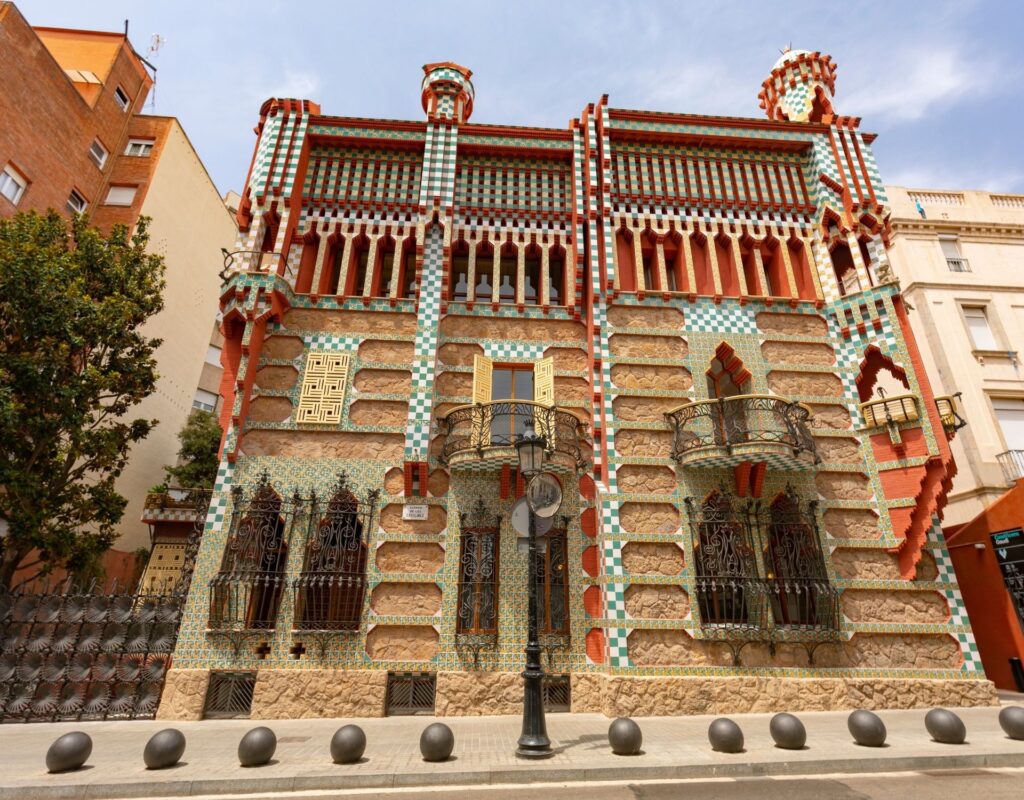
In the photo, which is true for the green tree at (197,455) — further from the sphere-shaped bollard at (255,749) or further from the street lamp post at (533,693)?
the street lamp post at (533,693)

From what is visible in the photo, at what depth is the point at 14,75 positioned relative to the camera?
19.2 m

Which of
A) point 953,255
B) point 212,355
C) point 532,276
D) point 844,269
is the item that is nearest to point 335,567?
point 532,276

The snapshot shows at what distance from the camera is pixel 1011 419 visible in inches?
711

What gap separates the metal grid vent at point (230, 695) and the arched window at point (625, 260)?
12.6 m

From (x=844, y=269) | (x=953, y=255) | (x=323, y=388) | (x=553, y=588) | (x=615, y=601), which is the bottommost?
(x=615, y=601)

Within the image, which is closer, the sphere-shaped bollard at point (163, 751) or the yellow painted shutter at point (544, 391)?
the sphere-shaped bollard at point (163, 751)

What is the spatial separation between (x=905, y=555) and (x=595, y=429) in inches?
287

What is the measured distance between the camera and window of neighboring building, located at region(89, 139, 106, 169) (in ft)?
75.6

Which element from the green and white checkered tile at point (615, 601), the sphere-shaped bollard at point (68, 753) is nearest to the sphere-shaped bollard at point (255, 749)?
the sphere-shaped bollard at point (68, 753)

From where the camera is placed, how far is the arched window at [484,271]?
48.4 feet

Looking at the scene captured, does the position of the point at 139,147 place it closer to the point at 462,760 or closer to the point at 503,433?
the point at 503,433

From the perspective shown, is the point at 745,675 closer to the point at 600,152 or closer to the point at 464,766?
the point at 464,766

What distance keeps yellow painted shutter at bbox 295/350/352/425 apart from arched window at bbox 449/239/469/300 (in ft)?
11.4

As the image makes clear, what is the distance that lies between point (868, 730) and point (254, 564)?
1135 centimetres
